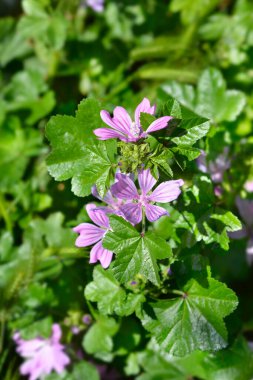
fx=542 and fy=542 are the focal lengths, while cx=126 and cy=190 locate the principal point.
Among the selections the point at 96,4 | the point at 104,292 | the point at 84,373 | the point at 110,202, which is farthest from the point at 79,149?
the point at 96,4

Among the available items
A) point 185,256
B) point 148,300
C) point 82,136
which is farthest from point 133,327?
point 82,136

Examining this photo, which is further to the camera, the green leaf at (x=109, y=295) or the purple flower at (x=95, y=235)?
the green leaf at (x=109, y=295)

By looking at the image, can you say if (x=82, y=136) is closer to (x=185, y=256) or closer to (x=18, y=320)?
(x=185, y=256)

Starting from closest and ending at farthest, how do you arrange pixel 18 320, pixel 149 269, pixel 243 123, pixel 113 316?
pixel 149 269, pixel 113 316, pixel 18 320, pixel 243 123

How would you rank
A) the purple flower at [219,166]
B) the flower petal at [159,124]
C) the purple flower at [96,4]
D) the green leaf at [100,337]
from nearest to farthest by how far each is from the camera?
the flower petal at [159,124]
the purple flower at [219,166]
the green leaf at [100,337]
the purple flower at [96,4]

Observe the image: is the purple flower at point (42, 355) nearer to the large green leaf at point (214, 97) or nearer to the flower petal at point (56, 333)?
the flower petal at point (56, 333)

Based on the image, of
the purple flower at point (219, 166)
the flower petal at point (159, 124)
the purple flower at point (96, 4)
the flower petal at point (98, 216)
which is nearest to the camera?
the flower petal at point (159, 124)

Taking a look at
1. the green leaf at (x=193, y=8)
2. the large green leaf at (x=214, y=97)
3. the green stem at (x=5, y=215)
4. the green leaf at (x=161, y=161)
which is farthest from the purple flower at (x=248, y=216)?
the green leaf at (x=193, y=8)
